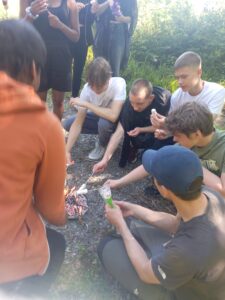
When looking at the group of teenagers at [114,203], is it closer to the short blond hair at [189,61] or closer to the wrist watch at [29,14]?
the short blond hair at [189,61]

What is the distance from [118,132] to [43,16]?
4.04 ft

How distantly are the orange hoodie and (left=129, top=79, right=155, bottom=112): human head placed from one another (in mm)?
1750

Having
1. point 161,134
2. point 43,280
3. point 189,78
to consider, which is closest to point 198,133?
point 161,134

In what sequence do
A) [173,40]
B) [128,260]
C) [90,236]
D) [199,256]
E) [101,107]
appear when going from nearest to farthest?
[199,256]
[128,260]
[90,236]
[101,107]
[173,40]

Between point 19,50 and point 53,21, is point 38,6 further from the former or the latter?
point 19,50

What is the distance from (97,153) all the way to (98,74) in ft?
2.75

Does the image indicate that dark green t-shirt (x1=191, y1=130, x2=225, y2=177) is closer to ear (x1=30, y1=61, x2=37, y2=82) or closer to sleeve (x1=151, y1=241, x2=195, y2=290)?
sleeve (x1=151, y1=241, x2=195, y2=290)

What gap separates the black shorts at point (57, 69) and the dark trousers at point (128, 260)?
5.58ft

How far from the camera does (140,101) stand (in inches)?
127

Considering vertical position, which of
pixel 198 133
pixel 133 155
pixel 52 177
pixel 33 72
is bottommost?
pixel 133 155

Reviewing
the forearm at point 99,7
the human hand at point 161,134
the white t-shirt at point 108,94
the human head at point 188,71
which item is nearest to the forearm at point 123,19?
the forearm at point 99,7

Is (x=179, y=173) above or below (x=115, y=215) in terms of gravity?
above

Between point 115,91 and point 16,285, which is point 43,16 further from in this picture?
point 16,285

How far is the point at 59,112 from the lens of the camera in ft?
12.8
